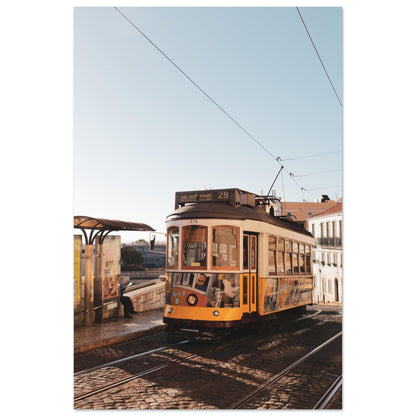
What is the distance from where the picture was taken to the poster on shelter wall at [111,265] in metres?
10.6

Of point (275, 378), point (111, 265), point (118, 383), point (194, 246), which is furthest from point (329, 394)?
point (111, 265)

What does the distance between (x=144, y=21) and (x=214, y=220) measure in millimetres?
3533

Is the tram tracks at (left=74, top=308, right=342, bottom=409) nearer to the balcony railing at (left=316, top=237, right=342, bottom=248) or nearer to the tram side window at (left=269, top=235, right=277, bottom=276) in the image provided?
the tram side window at (left=269, top=235, right=277, bottom=276)

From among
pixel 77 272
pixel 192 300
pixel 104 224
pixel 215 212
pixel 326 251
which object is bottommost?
pixel 192 300

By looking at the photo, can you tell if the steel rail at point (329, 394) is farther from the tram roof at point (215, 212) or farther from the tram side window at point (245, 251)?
the tram roof at point (215, 212)

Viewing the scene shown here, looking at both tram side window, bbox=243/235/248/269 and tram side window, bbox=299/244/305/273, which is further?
tram side window, bbox=299/244/305/273

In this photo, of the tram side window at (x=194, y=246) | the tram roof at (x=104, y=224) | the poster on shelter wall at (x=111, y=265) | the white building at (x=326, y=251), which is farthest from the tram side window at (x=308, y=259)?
the poster on shelter wall at (x=111, y=265)

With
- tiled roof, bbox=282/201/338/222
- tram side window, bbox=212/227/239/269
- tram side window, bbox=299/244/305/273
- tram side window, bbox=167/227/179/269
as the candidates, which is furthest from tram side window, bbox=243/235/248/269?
tram side window, bbox=299/244/305/273

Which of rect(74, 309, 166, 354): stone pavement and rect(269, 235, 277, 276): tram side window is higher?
rect(269, 235, 277, 276): tram side window

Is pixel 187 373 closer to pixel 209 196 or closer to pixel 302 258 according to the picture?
pixel 209 196

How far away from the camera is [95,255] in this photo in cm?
1041

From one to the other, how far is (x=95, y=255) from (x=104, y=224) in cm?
129

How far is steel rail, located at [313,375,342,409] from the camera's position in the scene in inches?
210
